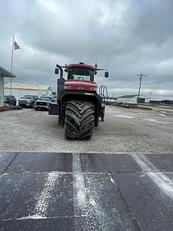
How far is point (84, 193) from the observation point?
3293mm

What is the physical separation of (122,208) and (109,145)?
12.0ft

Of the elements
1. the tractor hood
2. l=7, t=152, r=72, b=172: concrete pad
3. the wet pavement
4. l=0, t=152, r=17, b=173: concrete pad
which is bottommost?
l=0, t=152, r=17, b=173: concrete pad

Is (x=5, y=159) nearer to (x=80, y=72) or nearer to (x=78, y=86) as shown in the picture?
(x=78, y=86)

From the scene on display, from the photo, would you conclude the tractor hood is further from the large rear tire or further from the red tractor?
the large rear tire

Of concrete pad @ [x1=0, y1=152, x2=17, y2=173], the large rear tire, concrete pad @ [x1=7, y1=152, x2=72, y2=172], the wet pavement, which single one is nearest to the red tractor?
the large rear tire

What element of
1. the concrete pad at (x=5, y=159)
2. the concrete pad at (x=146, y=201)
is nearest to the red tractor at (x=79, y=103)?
the concrete pad at (x=5, y=159)

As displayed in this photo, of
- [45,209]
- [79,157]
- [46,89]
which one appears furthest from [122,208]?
[46,89]

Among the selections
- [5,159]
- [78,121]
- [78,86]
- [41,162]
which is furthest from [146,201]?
[78,86]

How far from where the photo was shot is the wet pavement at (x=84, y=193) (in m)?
2.54

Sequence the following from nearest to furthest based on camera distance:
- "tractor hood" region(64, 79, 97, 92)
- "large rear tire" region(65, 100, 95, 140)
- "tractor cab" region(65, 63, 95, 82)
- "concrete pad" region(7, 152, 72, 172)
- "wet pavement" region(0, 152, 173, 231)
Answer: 1. "wet pavement" region(0, 152, 173, 231)
2. "concrete pad" region(7, 152, 72, 172)
3. "large rear tire" region(65, 100, 95, 140)
4. "tractor hood" region(64, 79, 97, 92)
5. "tractor cab" region(65, 63, 95, 82)

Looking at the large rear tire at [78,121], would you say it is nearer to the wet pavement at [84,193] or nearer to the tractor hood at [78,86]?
the tractor hood at [78,86]

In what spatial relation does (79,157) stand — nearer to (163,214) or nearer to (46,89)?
(163,214)

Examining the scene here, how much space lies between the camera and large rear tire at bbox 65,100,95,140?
666cm

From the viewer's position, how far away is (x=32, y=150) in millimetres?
5633
